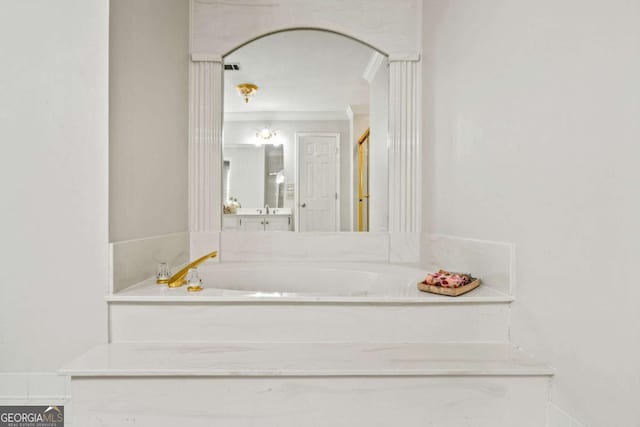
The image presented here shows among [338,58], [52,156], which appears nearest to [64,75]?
[52,156]

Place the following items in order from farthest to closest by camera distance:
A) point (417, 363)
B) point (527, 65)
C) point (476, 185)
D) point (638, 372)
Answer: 1. point (476, 185)
2. point (527, 65)
3. point (417, 363)
4. point (638, 372)

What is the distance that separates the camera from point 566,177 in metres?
1.04

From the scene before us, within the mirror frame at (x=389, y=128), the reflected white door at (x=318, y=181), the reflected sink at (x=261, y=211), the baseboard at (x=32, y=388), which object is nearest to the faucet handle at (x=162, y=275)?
the baseboard at (x=32, y=388)

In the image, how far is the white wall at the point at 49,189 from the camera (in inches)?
49.8

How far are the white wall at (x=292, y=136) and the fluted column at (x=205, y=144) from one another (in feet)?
0.34

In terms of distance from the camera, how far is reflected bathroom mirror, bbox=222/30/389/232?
2203 millimetres

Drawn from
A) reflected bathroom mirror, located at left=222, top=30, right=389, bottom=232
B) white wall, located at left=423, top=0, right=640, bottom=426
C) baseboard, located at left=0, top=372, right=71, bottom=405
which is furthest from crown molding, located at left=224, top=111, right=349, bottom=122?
baseboard, located at left=0, top=372, right=71, bottom=405

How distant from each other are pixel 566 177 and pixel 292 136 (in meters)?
Result: 1.58

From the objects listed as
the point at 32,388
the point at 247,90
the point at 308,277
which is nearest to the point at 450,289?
the point at 308,277

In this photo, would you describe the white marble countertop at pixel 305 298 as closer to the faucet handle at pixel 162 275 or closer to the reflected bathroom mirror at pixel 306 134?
the faucet handle at pixel 162 275

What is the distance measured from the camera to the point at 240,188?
7.30ft

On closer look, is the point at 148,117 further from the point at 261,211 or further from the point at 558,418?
the point at 558,418

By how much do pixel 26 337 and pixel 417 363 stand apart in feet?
4.41

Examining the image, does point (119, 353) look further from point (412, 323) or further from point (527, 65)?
point (527, 65)
